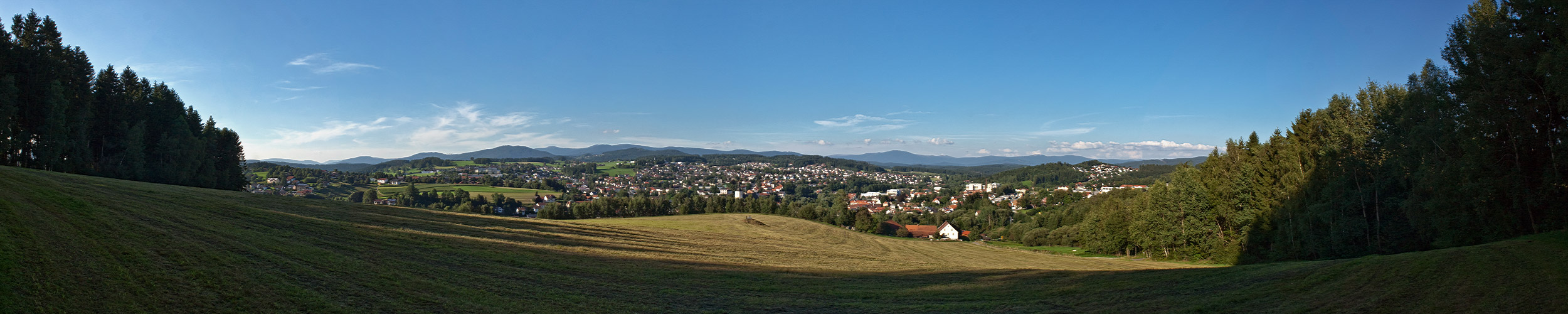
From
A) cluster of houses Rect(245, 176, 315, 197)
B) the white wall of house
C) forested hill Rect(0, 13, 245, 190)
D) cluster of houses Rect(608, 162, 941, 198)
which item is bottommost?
the white wall of house

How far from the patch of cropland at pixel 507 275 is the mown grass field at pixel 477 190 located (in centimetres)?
6126

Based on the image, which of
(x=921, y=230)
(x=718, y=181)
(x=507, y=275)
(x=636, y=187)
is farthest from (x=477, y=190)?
(x=718, y=181)

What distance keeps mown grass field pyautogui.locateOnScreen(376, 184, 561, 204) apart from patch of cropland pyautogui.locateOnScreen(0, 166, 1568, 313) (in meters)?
61.3

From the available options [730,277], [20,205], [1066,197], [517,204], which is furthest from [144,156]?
[1066,197]

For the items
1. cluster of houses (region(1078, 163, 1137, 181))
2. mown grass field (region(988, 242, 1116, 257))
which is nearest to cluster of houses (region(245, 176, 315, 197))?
mown grass field (region(988, 242, 1116, 257))

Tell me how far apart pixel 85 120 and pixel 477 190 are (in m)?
51.3

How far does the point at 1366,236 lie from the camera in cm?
2623

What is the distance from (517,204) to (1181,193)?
71202mm

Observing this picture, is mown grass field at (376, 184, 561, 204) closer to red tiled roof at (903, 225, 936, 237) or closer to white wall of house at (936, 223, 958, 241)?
red tiled roof at (903, 225, 936, 237)

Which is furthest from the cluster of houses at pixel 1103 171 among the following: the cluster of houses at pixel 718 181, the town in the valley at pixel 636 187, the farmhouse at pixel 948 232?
the farmhouse at pixel 948 232

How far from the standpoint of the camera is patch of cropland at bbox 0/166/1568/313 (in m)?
7.39

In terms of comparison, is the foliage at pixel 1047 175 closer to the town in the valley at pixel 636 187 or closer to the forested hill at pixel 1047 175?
the forested hill at pixel 1047 175

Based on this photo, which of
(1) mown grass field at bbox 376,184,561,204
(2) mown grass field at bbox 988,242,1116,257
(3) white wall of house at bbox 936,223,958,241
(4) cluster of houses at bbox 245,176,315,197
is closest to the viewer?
(2) mown grass field at bbox 988,242,1116,257

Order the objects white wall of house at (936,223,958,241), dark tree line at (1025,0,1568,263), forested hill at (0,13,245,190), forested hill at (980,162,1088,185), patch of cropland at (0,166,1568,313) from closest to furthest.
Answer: patch of cropland at (0,166,1568,313) → dark tree line at (1025,0,1568,263) → forested hill at (0,13,245,190) → white wall of house at (936,223,958,241) → forested hill at (980,162,1088,185)
